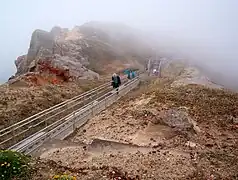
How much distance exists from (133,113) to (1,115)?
725 centimetres

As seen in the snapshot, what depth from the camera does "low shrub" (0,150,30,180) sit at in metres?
8.97

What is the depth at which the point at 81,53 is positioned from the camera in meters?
52.5

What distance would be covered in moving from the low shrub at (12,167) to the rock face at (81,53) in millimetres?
24172

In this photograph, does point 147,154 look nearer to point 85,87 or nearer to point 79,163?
point 79,163

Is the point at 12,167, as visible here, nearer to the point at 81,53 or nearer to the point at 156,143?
the point at 156,143

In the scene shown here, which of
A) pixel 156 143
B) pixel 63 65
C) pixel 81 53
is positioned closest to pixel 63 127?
pixel 156 143

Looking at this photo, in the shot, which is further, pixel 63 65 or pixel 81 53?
pixel 81 53

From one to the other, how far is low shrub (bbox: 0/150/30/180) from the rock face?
24172mm

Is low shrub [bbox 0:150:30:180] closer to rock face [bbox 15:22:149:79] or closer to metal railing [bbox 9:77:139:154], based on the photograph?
metal railing [bbox 9:77:139:154]

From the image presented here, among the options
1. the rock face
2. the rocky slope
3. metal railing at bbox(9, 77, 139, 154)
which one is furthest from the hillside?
the rocky slope

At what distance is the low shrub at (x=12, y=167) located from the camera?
8966 millimetres

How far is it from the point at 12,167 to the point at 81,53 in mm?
44204

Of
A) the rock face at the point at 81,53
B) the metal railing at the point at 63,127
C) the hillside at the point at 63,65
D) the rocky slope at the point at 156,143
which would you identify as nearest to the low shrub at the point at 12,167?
the rocky slope at the point at 156,143

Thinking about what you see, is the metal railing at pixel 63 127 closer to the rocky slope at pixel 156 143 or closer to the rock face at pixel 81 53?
the rocky slope at pixel 156 143
